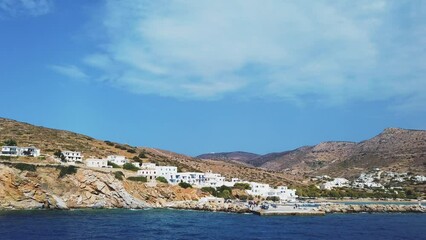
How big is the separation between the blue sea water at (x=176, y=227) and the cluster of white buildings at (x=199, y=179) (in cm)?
2213

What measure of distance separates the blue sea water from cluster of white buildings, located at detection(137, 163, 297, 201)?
2213 centimetres

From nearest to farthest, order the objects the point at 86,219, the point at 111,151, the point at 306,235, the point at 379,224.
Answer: the point at 306,235 → the point at 86,219 → the point at 379,224 → the point at 111,151

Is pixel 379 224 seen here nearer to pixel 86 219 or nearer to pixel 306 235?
pixel 306 235

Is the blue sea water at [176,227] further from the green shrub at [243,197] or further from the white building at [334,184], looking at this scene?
the white building at [334,184]

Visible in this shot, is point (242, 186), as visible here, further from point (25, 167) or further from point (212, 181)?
point (25, 167)

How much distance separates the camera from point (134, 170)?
91.4 metres

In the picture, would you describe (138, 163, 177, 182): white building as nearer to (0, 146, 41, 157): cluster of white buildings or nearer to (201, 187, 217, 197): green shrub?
(201, 187, 217, 197): green shrub

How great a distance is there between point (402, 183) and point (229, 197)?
78915 mm

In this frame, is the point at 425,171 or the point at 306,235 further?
the point at 425,171

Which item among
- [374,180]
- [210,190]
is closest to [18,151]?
[210,190]

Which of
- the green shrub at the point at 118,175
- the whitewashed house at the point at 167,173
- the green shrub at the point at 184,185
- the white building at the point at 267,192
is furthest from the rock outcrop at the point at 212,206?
the white building at the point at 267,192

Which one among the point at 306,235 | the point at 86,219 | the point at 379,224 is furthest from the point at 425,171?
the point at 86,219

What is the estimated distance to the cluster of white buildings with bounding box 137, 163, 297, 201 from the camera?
91.4m

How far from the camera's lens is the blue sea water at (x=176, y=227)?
45375mm
